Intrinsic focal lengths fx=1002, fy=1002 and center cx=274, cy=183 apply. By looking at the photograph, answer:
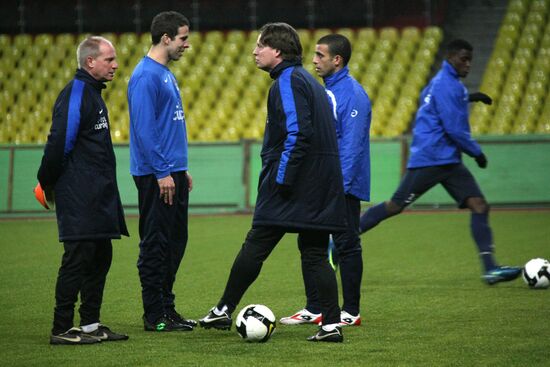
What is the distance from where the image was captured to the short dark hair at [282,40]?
21.2 ft

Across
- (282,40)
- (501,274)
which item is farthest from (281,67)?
(501,274)

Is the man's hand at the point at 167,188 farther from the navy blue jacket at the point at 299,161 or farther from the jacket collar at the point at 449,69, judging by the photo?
the jacket collar at the point at 449,69

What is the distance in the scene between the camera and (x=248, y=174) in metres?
17.2

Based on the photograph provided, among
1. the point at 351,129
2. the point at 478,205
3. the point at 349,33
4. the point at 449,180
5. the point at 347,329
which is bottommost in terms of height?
the point at 347,329

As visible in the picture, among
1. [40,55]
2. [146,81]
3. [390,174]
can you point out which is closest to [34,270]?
[146,81]

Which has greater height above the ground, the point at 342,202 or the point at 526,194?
the point at 342,202

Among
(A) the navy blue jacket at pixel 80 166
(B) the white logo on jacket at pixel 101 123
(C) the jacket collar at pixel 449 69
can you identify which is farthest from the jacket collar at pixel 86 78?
(C) the jacket collar at pixel 449 69

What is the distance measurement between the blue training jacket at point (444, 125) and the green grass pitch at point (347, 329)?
3.98 feet

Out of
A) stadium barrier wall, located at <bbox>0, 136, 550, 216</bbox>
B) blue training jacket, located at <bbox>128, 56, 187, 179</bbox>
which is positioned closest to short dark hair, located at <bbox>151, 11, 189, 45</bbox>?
blue training jacket, located at <bbox>128, 56, 187, 179</bbox>

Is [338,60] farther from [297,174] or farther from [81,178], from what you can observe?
[81,178]

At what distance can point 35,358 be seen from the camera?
602cm

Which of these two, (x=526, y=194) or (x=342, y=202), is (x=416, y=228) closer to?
(x=526, y=194)

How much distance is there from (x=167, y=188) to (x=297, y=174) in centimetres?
103

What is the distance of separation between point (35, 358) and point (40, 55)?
17.8 meters
